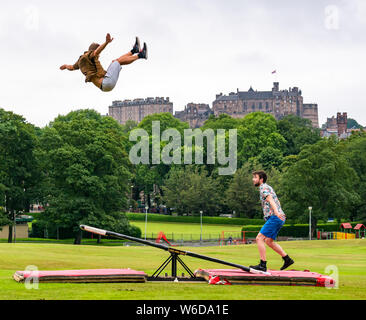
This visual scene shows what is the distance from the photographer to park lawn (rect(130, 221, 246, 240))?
298ft

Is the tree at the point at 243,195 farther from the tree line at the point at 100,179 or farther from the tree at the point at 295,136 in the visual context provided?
the tree at the point at 295,136

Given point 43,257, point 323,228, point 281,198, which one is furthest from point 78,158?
point 43,257

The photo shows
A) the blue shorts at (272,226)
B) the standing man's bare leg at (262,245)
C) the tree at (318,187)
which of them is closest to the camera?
the blue shorts at (272,226)

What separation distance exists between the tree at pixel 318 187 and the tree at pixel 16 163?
3288cm

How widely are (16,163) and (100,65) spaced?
58.2 meters

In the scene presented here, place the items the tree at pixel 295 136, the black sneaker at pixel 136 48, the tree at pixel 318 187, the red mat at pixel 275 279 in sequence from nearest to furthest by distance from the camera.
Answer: the red mat at pixel 275 279 → the black sneaker at pixel 136 48 → the tree at pixel 318 187 → the tree at pixel 295 136

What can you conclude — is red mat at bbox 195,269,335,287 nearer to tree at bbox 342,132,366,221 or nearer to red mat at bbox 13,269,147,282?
red mat at bbox 13,269,147,282

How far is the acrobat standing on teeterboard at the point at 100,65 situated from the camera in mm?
14945

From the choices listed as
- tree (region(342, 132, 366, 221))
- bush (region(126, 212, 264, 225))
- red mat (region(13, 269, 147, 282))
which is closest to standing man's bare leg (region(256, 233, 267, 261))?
red mat (region(13, 269, 147, 282))

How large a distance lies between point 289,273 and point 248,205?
93409 millimetres

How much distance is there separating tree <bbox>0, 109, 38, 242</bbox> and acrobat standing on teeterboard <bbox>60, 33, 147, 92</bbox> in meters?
54.3

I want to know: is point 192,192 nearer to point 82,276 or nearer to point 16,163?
point 16,163

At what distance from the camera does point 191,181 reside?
376ft

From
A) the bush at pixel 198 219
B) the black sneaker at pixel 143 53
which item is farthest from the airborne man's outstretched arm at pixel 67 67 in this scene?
the bush at pixel 198 219
